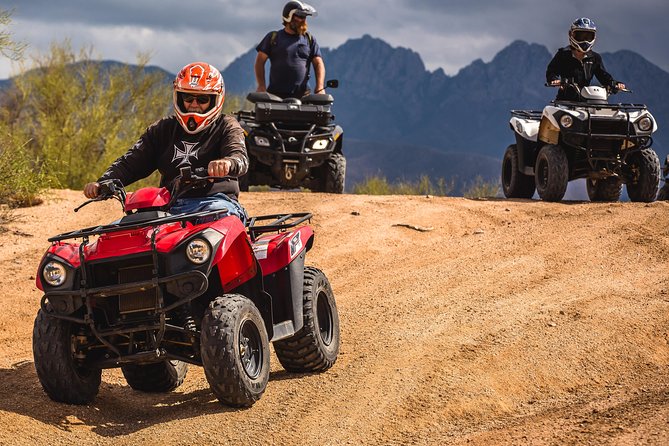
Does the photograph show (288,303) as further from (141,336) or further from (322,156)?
(322,156)

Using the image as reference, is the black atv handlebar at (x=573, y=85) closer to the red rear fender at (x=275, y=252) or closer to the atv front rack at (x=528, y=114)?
the atv front rack at (x=528, y=114)

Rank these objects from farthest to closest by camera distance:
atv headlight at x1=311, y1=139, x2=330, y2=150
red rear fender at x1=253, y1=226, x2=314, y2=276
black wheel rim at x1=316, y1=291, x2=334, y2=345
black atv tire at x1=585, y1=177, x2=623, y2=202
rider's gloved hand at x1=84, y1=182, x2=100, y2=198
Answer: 1. atv headlight at x1=311, y1=139, x2=330, y2=150
2. black atv tire at x1=585, y1=177, x2=623, y2=202
3. black wheel rim at x1=316, y1=291, x2=334, y2=345
4. red rear fender at x1=253, y1=226, x2=314, y2=276
5. rider's gloved hand at x1=84, y1=182, x2=100, y2=198

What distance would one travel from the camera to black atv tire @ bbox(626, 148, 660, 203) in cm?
1412

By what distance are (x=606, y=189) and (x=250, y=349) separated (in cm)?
978

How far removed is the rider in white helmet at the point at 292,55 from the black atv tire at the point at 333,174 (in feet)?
3.67


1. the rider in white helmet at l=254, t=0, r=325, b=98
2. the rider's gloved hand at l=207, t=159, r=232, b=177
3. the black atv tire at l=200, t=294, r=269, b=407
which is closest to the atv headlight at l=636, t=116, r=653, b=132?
the rider in white helmet at l=254, t=0, r=325, b=98

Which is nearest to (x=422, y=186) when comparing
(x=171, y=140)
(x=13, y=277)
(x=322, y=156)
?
(x=322, y=156)

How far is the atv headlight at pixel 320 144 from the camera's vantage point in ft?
51.4

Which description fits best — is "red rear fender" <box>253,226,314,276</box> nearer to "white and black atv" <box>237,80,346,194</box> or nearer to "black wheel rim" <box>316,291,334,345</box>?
"black wheel rim" <box>316,291,334,345</box>

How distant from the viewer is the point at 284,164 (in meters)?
15.5

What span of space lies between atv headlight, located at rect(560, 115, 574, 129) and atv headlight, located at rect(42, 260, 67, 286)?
31.2 ft

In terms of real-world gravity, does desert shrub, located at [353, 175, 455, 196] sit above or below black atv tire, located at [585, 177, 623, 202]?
below

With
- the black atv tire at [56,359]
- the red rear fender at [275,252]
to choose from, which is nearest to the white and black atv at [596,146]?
the red rear fender at [275,252]

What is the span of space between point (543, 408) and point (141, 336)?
96.5 inches
